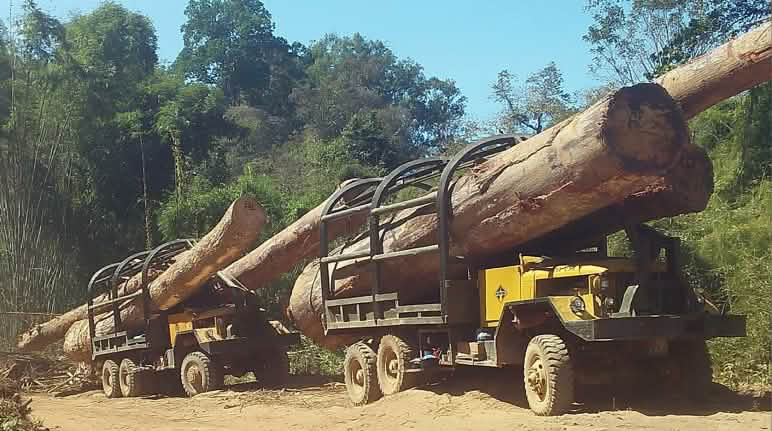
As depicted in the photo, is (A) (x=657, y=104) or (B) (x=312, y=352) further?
(B) (x=312, y=352)

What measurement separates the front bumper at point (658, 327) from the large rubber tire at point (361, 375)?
12.5ft

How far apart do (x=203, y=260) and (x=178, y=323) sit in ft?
6.33

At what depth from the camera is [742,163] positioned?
14.2m

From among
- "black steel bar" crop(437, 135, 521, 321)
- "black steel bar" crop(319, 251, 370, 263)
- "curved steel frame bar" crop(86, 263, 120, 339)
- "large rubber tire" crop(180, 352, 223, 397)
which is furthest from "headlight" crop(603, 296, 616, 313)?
"curved steel frame bar" crop(86, 263, 120, 339)

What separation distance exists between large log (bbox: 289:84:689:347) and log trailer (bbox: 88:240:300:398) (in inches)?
174

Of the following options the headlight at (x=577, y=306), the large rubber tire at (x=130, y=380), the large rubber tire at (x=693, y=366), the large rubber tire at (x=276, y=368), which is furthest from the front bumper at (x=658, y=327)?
the large rubber tire at (x=130, y=380)

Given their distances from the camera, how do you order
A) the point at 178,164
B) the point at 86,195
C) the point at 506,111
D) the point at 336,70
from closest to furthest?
the point at 178,164 → the point at 86,195 → the point at 506,111 → the point at 336,70

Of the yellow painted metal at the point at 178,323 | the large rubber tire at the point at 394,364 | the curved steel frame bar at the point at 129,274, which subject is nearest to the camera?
the large rubber tire at the point at 394,364

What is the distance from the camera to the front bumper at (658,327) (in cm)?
794

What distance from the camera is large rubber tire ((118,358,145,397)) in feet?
53.9

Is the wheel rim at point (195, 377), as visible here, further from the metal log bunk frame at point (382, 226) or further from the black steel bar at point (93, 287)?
the black steel bar at point (93, 287)

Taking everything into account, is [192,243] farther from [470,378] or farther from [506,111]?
[506,111]

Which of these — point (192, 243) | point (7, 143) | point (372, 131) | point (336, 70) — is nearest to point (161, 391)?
point (192, 243)

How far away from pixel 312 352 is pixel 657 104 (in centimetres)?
1031
